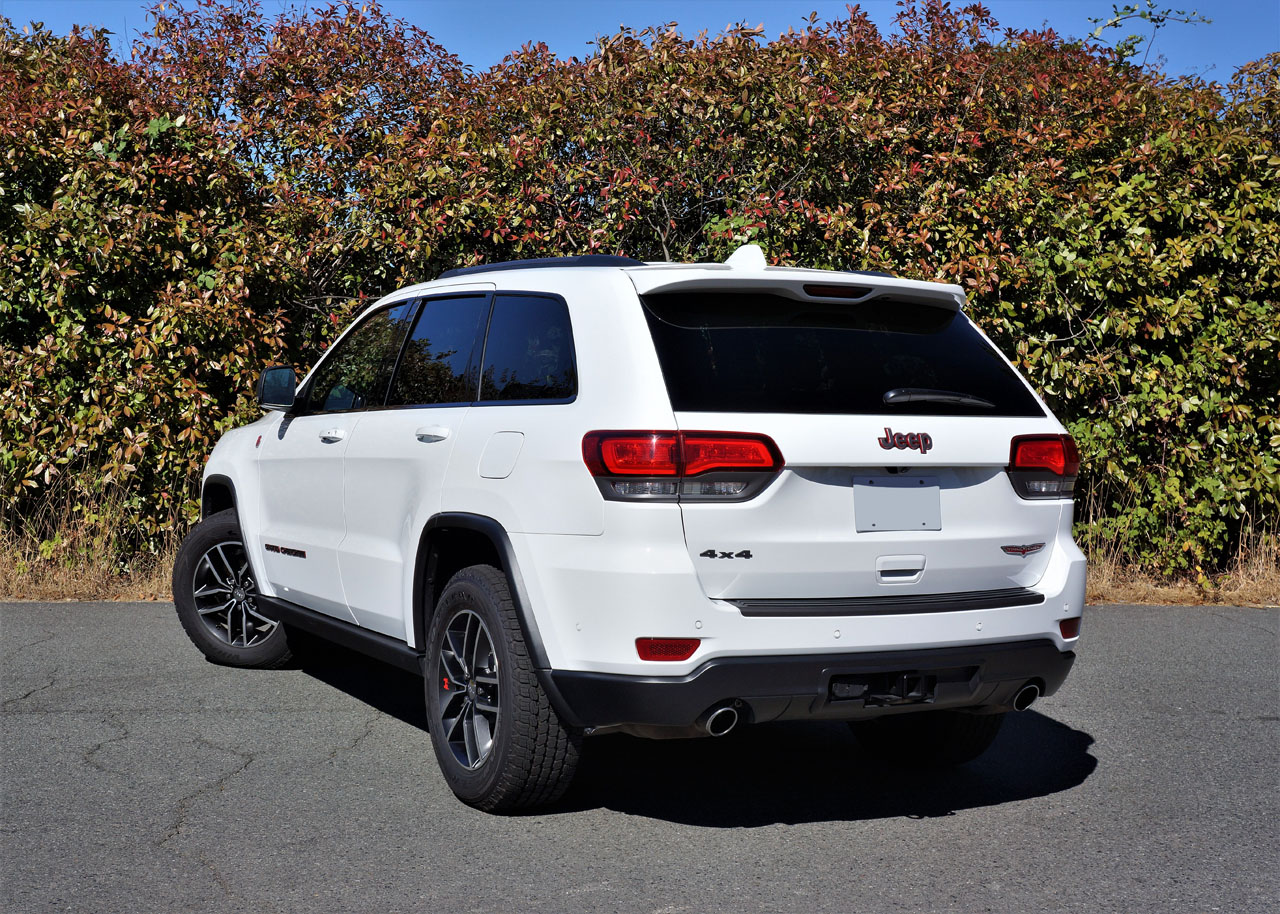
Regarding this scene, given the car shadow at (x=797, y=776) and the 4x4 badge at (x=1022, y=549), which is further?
the car shadow at (x=797, y=776)

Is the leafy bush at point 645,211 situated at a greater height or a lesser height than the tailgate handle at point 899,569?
greater

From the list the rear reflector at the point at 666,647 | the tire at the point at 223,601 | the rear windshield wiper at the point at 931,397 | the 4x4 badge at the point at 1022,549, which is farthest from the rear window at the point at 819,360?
the tire at the point at 223,601

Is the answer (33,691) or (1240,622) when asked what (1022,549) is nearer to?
(33,691)

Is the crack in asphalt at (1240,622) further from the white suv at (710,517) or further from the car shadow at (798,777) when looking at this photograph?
the white suv at (710,517)

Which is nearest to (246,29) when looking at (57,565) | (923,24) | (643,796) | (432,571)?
(57,565)

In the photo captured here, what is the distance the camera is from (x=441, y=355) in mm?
5188

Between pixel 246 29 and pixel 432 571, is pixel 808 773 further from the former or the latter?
pixel 246 29

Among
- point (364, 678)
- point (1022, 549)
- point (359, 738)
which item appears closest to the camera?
point (1022, 549)

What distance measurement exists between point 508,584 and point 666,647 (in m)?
0.65

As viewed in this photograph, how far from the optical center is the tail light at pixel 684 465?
3912 millimetres

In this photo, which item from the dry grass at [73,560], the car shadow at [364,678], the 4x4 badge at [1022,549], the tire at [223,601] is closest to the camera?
the 4x4 badge at [1022,549]

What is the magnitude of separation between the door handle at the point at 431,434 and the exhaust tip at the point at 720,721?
146 cm

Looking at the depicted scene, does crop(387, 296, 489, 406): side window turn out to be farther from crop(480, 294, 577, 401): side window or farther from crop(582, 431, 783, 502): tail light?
crop(582, 431, 783, 502): tail light

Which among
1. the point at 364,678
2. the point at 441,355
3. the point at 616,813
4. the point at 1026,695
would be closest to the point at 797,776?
the point at 616,813
